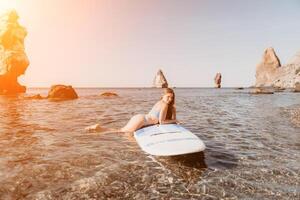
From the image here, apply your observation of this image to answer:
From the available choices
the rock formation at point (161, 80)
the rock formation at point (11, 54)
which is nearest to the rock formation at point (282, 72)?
the rock formation at point (161, 80)

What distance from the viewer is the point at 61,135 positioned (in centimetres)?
1299

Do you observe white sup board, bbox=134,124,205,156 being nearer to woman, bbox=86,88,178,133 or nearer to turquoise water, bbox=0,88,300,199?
turquoise water, bbox=0,88,300,199

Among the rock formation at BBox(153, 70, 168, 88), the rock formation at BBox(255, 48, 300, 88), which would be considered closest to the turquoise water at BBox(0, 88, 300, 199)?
the rock formation at BBox(255, 48, 300, 88)

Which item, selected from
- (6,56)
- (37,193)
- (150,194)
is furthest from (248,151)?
(6,56)

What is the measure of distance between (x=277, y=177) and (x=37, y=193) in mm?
6285

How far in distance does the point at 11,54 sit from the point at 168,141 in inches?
2979

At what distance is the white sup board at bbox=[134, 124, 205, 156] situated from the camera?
7871mm

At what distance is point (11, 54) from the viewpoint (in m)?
71.3

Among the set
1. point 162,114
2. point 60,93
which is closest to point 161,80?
point 60,93

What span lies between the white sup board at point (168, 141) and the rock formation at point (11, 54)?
238ft

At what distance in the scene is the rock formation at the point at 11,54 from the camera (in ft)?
232

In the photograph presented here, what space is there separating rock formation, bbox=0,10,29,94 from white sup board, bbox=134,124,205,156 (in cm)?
7256

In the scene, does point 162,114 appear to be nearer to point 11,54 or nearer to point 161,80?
point 11,54

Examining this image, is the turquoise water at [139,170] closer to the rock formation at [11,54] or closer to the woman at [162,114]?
the woman at [162,114]
